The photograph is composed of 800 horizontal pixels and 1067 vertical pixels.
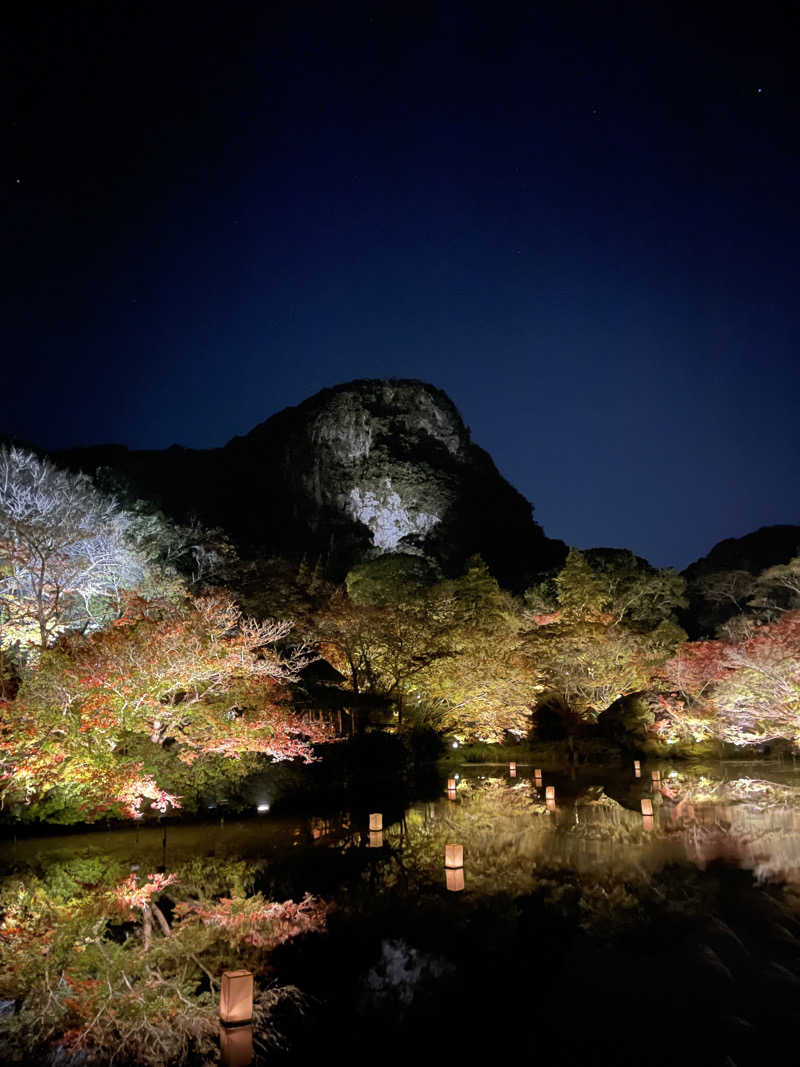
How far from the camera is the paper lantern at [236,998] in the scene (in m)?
4.30

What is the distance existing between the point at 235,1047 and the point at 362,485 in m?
45.2

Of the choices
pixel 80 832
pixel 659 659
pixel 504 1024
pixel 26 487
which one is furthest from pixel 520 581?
pixel 504 1024

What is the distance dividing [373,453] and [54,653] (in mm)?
39612

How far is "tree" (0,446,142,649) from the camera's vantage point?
14930 mm

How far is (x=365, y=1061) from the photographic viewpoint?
13.7 ft

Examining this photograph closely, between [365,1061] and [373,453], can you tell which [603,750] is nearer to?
[365,1061]

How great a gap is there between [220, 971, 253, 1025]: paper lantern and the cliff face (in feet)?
129

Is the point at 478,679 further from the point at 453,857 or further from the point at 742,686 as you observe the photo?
the point at 453,857

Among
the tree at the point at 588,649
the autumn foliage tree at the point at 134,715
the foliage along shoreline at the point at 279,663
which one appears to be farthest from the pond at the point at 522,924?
the tree at the point at 588,649

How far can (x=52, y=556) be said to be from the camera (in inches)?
607

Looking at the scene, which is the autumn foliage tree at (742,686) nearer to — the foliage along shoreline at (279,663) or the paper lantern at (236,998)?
the foliage along shoreline at (279,663)

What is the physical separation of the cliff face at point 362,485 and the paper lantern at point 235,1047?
39510 millimetres

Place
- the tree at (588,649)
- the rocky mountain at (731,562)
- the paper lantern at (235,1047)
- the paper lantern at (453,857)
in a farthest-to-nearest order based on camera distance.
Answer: the rocky mountain at (731,562), the tree at (588,649), the paper lantern at (453,857), the paper lantern at (235,1047)

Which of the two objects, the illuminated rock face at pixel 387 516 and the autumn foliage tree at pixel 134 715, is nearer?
the autumn foliage tree at pixel 134 715
